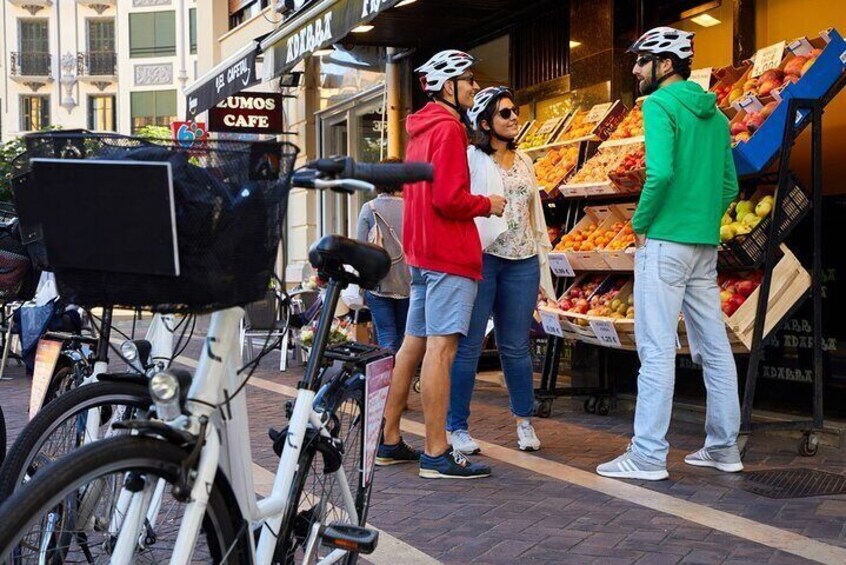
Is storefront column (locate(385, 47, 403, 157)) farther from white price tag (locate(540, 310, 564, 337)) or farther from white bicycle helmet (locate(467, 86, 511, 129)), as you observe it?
white bicycle helmet (locate(467, 86, 511, 129))

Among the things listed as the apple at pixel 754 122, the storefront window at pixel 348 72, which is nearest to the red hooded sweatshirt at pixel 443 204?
the apple at pixel 754 122

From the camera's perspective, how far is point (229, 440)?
2520mm

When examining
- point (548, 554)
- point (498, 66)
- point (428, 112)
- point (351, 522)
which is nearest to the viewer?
point (351, 522)

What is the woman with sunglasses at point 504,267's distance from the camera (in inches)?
218

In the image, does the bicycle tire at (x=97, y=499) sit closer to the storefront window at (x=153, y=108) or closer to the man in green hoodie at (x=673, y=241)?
the man in green hoodie at (x=673, y=241)

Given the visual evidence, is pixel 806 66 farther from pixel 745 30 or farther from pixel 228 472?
pixel 228 472

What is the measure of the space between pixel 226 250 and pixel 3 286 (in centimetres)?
247

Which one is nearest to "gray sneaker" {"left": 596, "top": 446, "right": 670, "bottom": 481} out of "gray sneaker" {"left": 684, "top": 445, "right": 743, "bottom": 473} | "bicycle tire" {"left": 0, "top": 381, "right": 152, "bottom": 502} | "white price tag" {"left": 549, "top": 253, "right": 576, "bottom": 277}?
"gray sneaker" {"left": 684, "top": 445, "right": 743, "bottom": 473}

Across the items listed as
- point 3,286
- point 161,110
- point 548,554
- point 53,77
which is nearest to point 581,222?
point 548,554

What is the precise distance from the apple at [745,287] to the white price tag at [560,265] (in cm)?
121

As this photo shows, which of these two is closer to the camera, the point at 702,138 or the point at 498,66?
the point at 702,138

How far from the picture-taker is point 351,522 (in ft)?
10.5

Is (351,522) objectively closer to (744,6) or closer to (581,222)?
(581,222)

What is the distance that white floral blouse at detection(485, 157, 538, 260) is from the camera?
5.60 meters
